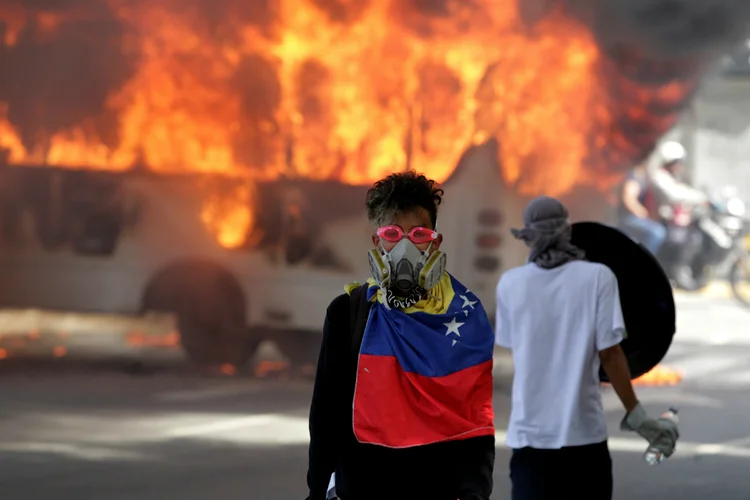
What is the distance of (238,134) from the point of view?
1222cm

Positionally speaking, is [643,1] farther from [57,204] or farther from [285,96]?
[57,204]

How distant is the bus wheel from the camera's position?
11578mm

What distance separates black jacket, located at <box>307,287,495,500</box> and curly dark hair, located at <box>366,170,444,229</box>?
0.21m

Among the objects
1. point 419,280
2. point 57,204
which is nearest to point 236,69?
point 57,204

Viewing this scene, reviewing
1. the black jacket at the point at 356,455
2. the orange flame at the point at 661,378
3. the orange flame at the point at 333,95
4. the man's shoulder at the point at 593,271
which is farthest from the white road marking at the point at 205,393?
the black jacket at the point at 356,455

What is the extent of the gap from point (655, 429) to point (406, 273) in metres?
1.88

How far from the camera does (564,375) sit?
4449mm

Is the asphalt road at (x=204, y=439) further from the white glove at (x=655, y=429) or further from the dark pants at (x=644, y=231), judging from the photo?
the dark pants at (x=644, y=231)

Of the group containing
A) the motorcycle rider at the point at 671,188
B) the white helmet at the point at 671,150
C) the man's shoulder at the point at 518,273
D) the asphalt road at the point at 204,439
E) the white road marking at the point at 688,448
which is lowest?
the white road marking at the point at 688,448

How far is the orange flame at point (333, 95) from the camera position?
12.3 m

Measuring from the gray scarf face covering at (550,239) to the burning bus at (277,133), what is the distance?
619cm

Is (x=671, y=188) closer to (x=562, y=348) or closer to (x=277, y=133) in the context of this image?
(x=277, y=133)

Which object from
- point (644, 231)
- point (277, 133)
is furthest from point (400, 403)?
point (644, 231)

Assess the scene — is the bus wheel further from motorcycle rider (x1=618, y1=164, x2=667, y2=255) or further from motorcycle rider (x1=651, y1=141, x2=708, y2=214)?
motorcycle rider (x1=651, y1=141, x2=708, y2=214)
